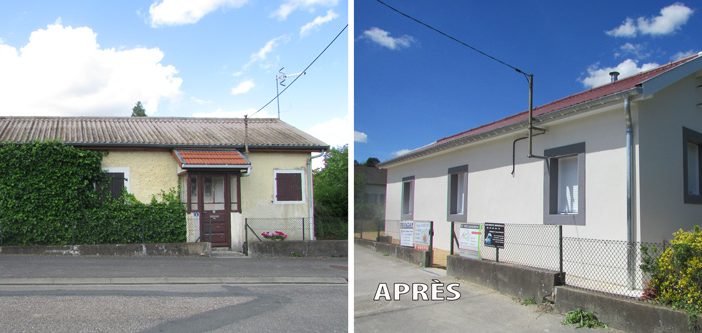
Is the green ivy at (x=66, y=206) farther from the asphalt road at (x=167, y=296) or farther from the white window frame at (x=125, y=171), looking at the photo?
the asphalt road at (x=167, y=296)

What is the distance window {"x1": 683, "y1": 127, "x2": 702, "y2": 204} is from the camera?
6.01 meters

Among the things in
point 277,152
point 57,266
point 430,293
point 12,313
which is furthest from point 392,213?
point 277,152

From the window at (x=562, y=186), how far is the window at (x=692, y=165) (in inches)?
38.5

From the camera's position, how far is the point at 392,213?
7.21m

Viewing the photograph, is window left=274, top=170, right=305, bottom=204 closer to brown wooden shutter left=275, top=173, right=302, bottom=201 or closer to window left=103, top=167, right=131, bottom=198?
brown wooden shutter left=275, top=173, right=302, bottom=201

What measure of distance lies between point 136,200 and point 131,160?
84 centimetres

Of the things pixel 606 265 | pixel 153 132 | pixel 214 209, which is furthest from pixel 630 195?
pixel 153 132

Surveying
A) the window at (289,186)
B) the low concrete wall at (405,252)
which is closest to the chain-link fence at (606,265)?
the low concrete wall at (405,252)

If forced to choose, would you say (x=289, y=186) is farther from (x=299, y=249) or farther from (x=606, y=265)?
(x=606, y=265)

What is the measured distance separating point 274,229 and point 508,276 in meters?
7.87

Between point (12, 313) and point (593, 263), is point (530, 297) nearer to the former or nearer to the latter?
point (593, 263)

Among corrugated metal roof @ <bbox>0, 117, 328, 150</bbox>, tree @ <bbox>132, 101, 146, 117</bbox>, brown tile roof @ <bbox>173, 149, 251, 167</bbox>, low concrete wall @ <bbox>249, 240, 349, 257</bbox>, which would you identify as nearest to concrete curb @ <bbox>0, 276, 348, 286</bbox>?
low concrete wall @ <bbox>249, 240, 349, 257</bbox>

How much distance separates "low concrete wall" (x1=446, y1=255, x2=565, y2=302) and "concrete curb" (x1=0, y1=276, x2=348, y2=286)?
230 centimetres

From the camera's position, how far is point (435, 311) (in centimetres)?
487
